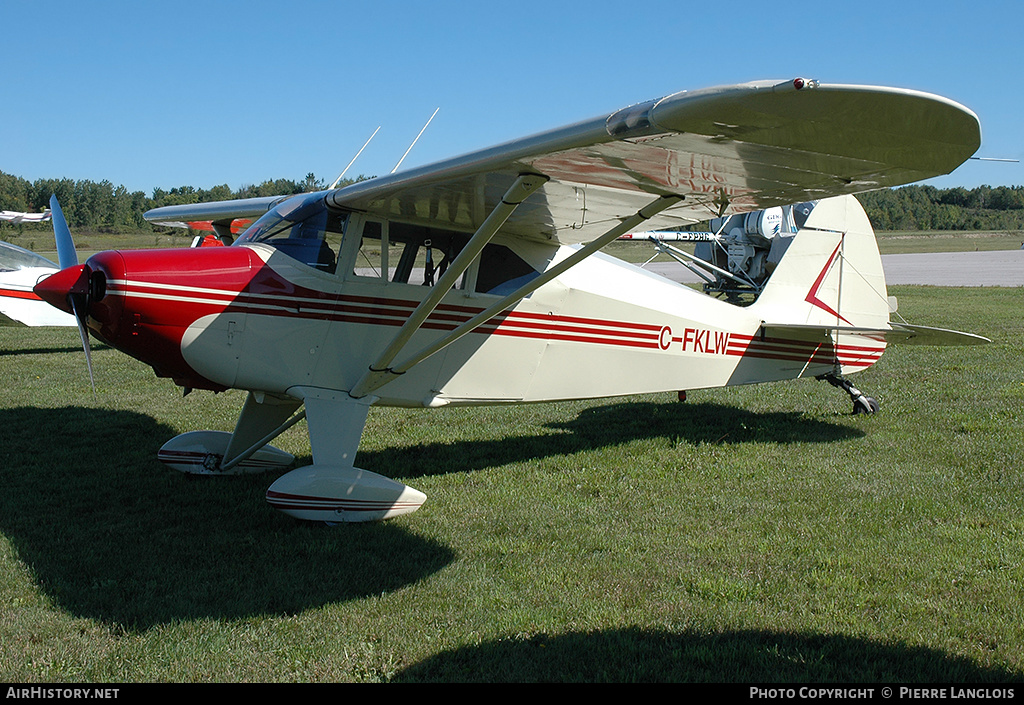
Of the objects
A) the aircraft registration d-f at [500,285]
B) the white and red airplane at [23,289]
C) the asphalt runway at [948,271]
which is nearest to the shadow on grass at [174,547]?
the aircraft registration d-f at [500,285]

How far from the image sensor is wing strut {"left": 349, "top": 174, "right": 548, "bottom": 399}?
3910 mm

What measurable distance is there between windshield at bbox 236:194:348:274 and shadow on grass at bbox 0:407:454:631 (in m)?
1.78

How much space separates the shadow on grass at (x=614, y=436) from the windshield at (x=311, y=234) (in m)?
1.94

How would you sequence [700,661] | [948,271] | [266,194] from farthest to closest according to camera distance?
1. [266,194]
2. [948,271]
3. [700,661]

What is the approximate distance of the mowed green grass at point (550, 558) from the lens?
324 cm

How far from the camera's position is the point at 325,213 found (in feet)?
16.9

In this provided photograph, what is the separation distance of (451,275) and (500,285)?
1224 mm

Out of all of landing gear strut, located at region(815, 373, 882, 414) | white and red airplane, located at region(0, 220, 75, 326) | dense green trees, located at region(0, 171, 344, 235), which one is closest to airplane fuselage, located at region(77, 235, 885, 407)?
landing gear strut, located at region(815, 373, 882, 414)

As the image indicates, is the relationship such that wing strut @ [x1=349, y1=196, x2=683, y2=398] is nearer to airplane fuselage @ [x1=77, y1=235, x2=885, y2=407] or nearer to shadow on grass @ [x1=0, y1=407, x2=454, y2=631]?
airplane fuselage @ [x1=77, y1=235, x2=885, y2=407]

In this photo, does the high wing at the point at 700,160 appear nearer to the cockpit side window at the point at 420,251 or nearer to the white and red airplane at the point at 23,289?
the cockpit side window at the point at 420,251

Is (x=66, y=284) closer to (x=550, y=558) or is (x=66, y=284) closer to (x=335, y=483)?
(x=335, y=483)

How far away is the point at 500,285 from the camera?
18.6 ft

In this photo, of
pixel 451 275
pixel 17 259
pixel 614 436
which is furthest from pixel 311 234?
pixel 17 259
